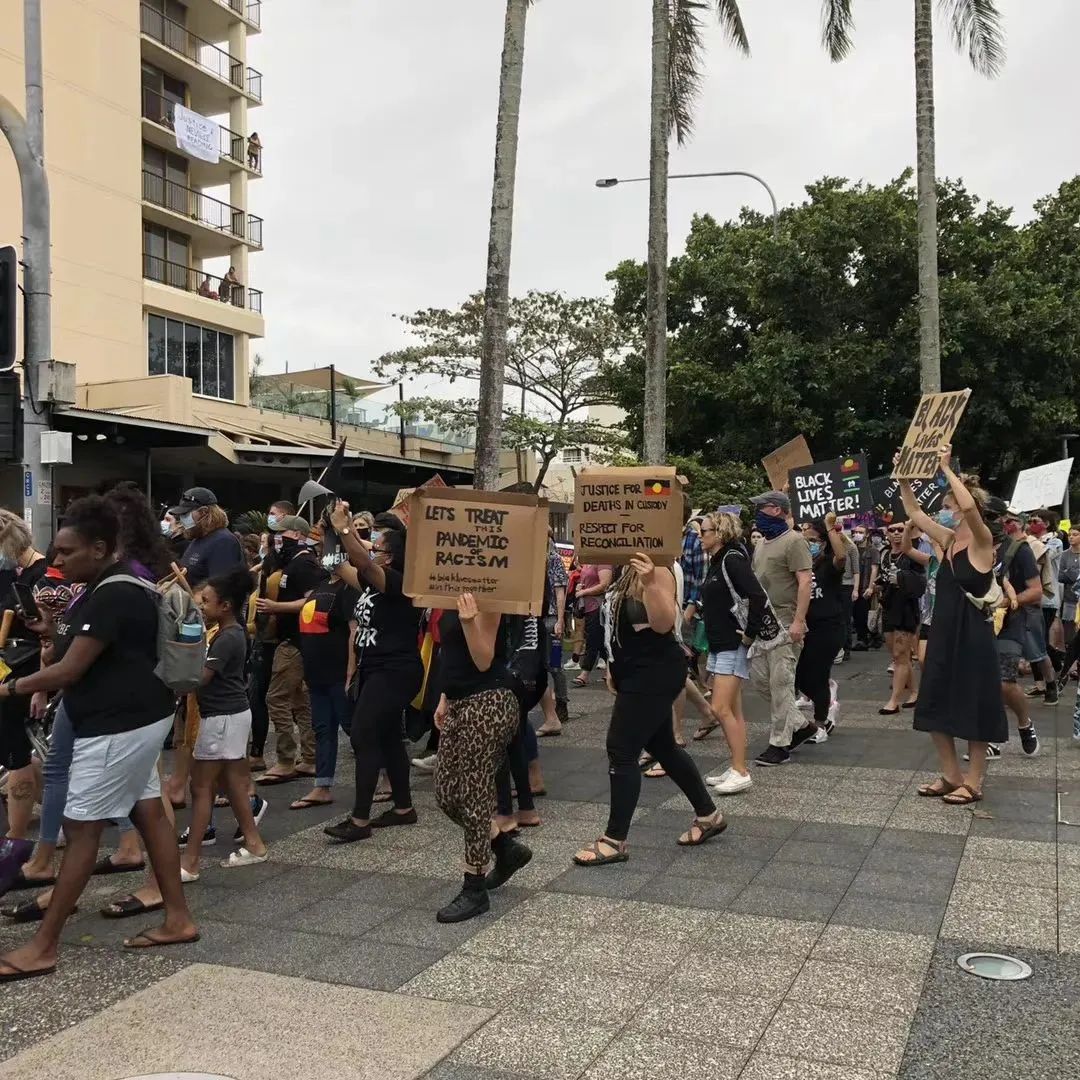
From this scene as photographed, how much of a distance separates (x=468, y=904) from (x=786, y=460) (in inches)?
312

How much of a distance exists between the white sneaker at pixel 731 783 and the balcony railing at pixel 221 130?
28.3m

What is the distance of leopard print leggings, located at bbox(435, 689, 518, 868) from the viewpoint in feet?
14.5

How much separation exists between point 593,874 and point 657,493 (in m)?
1.83

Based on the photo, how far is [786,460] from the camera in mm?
11398

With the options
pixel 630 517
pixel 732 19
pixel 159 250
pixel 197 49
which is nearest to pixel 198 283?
pixel 159 250

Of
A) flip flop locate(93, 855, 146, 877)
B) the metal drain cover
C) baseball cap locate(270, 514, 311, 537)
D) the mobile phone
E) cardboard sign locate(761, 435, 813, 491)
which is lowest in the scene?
flip flop locate(93, 855, 146, 877)

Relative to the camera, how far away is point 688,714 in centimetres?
997

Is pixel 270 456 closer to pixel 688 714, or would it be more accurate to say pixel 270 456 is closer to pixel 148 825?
pixel 688 714

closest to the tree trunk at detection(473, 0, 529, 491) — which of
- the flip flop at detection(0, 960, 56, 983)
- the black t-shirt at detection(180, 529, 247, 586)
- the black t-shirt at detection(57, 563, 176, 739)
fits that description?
the black t-shirt at detection(180, 529, 247, 586)

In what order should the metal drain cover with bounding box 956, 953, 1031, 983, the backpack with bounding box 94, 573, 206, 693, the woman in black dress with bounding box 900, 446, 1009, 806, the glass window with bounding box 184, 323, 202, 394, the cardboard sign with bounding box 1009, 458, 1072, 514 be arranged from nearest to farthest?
the metal drain cover with bounding box 956, 953, 1031, 983, the backpack with bounding box 94, 573, 206, 693, the woman in black dress with bounding box 900, 446, 1009, 806, the cardboard sign with bounding box 1009, 458, 1072, 514, the glass window with bounding box 184, 323, 202, 394

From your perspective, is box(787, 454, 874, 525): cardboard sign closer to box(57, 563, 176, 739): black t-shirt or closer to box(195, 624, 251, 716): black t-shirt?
box(195, 624, 251, 716): black t-shirt

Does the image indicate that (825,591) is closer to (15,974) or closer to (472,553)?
(472,553)

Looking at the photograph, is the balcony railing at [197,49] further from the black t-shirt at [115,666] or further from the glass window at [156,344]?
the black t-shirt at [115,666]

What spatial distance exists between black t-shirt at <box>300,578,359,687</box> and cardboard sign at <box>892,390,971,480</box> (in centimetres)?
361
